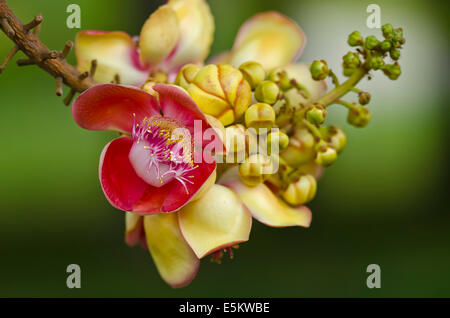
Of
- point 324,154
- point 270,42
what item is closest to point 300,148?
point 324,154

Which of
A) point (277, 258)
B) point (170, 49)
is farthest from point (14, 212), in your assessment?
point (170, 49)

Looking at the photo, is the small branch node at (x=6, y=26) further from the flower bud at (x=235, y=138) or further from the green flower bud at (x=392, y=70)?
the green flower bud at (x=392, y=70)

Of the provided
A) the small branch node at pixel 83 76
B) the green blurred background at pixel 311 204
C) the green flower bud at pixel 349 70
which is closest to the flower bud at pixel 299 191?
the green flower bud at pixel 349 70

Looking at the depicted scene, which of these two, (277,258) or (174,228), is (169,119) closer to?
(174,228)

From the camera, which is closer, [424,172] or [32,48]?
[32,48]

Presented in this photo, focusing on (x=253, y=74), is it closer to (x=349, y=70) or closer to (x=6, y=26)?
(x=349, y=70)
